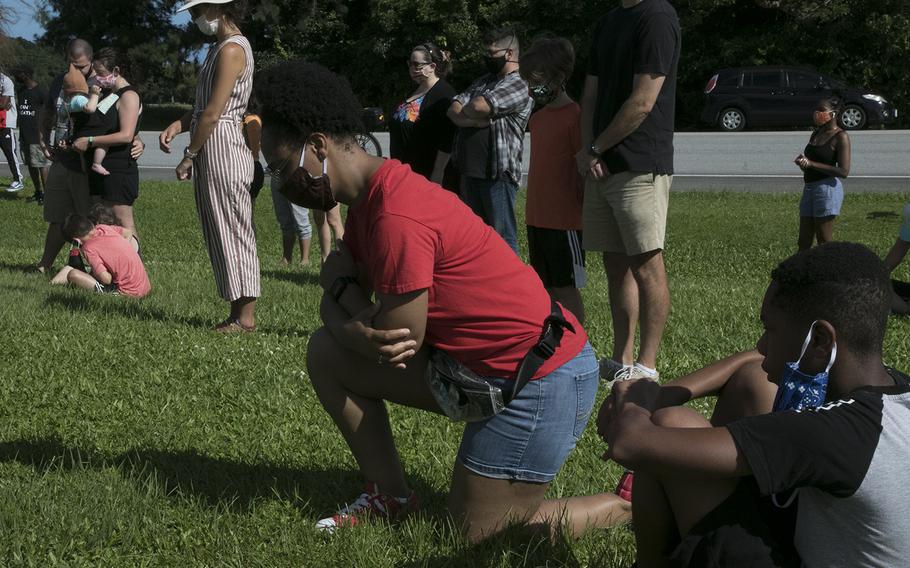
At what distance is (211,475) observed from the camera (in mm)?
3936

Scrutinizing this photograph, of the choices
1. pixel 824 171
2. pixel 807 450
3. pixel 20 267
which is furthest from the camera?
pixel 20 267

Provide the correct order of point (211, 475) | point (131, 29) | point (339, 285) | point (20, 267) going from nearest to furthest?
point (339, 285)
point (211, 475)
point (20, 267)
point (131, 29)

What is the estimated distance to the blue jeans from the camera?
7555 mm

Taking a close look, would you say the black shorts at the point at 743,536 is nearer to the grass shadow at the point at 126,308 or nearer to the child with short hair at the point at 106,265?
the grass shadow at the point at 126,308

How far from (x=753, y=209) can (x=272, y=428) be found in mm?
11786

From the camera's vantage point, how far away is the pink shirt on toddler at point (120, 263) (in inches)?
324

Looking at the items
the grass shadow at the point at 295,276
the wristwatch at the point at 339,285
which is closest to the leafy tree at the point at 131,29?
the grass shadow at the point at 295,276

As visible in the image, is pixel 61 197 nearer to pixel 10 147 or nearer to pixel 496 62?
pixel 496 62

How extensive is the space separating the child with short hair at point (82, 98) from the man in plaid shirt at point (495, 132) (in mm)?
3044

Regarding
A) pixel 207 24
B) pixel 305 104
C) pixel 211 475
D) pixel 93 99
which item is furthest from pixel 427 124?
pixel 305 104

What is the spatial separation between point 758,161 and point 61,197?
15.9 meters

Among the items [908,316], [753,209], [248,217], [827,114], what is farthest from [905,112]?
[248,217]

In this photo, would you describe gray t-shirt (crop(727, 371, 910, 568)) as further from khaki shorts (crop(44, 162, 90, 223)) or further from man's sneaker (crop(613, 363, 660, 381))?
khaki shorts (crop(44, 162, 90, 223))

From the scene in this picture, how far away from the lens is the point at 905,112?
32.7m
